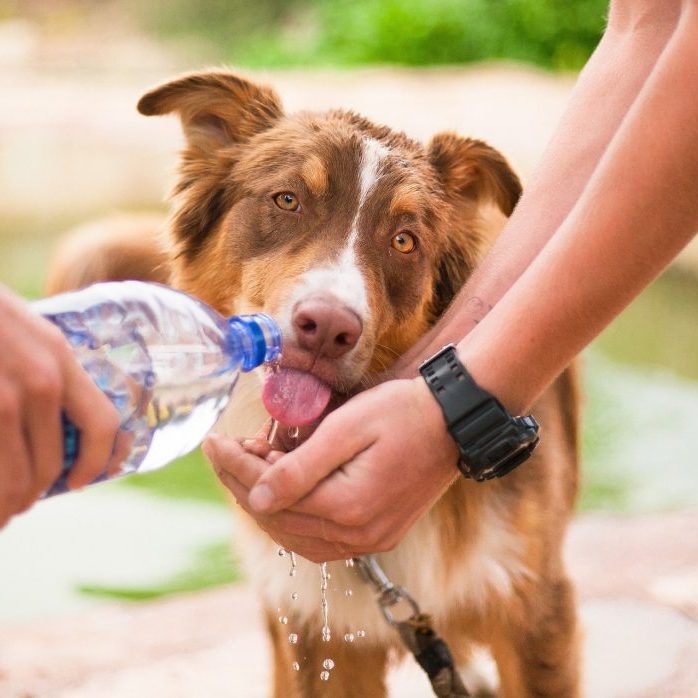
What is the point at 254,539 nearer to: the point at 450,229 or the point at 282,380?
the point at 282,380

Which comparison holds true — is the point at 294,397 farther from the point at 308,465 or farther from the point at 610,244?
the point at 610,244

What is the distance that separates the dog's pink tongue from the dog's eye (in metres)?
0.48

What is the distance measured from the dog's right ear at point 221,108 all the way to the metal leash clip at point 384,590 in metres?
1.10

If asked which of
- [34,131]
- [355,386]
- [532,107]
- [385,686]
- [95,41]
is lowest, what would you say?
[95,41]

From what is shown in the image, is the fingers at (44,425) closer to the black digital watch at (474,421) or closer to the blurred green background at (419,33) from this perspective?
the black digital watch at (474,421)

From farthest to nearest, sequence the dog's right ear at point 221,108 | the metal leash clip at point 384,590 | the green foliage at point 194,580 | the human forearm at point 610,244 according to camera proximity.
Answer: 1. the green foliage at point 194,580
2. the dog's right ear at point 221,108
3. the metal leash clip at point 384,590
4. the human forearm at point 610,244

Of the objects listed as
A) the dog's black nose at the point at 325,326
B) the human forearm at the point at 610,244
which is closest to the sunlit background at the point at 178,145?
the dog's black nose at the point at 325,326

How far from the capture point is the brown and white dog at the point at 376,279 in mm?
2301

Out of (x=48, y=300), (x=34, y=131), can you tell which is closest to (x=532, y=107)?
(x=34, y=131)

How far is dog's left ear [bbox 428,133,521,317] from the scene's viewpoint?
2.49 m

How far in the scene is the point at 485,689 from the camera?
3201mm

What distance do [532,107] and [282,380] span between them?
6.91 meters

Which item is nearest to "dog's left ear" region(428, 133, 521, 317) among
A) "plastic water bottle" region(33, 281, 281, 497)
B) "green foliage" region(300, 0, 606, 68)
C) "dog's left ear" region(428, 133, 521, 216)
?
"dog's left ear" region(428, 133, 521, 216)

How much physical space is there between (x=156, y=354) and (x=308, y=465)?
31 cm
